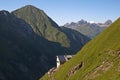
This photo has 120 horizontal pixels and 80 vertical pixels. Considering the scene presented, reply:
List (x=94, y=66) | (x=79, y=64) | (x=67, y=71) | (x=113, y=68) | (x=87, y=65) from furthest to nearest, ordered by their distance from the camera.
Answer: (x=67, y=71) → (x=79, y=64) → (x=87, y=65) → (x=94, y=66) → (x=113, y=68)

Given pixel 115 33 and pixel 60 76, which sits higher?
pixel 115 33

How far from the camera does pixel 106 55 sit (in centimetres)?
10156

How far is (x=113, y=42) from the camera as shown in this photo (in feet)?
364

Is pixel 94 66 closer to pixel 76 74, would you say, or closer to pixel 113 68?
pixel 76 74

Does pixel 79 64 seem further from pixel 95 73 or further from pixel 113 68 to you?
pixel 113 68

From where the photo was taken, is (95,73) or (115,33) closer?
(95,73)

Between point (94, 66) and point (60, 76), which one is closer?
point (94, 66)

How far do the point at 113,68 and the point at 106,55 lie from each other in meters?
20.1

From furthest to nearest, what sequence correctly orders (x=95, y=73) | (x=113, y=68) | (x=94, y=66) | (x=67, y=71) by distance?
(x=67, y=71)
(x=94, y=66)
(x=95, y=73)
(x=113, y=68)

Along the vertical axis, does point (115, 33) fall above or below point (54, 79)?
above

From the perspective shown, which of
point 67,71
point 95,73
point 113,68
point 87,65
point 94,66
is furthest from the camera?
point 67,71

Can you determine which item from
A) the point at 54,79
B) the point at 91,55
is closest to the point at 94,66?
the point at 91,55

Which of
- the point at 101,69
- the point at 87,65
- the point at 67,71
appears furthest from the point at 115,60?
the point at 67,71

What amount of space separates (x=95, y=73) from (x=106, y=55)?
552 inches
